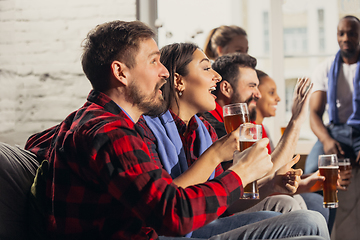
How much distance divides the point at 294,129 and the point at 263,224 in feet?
2.52

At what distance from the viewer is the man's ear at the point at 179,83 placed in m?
1.65

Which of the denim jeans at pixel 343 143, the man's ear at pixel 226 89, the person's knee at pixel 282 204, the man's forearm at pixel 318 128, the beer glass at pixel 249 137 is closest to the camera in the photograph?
the beer glass at pixel 249 137

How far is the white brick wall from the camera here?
9.33 feet

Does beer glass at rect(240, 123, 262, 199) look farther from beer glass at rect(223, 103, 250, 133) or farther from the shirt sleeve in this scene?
the shirt sleeve

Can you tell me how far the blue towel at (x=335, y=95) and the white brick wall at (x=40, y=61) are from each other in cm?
199

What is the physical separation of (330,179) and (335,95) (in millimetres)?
1723

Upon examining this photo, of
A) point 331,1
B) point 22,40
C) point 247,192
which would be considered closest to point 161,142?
point 247,192

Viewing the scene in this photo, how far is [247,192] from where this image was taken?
1.26 metres

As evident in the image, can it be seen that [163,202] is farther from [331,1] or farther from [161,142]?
[331,1]

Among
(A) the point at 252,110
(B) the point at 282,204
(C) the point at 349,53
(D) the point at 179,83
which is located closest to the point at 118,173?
(D) the point at 179,83

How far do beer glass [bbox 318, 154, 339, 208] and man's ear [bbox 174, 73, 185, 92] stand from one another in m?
0.75

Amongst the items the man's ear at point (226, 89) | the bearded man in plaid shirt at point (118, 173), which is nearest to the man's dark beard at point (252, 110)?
the man's ear at point (226, 89)

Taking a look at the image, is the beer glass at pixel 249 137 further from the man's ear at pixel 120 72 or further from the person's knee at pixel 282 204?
the person's knee at pixel 282 204

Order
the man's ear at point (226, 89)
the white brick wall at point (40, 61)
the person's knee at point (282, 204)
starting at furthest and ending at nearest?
the white brick wall at point (40, 61)
the man's ear at point (226, 89)
the person's knee at point (282, 204)
